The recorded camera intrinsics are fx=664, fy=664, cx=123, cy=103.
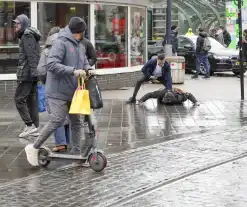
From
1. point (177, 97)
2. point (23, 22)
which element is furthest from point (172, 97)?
point (23, 22)

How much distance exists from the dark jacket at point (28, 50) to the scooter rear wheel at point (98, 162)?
9.17 feet

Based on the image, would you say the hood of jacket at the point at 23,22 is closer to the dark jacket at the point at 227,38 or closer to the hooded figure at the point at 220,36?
the hooded figure at the point at 220,36

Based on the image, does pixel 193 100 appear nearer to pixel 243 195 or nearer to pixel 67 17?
pixel 67 17

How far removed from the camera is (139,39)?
1994cm

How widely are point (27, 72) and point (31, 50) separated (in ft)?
1.23

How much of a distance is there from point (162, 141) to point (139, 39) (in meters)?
9.87

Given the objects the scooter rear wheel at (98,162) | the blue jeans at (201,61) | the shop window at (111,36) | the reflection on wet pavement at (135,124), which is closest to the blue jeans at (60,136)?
the reflection on wet pavement at (135,124)

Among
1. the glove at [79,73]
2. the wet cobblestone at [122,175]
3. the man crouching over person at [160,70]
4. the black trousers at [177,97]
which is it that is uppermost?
the glove at [79,73]

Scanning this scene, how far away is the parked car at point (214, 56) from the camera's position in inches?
961

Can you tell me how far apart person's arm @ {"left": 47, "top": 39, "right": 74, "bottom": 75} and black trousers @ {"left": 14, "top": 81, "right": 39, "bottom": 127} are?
8.47 feet

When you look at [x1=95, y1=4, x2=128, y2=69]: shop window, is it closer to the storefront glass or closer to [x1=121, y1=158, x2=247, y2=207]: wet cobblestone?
the storefront glass

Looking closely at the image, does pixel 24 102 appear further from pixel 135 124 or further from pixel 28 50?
pixel 135 124

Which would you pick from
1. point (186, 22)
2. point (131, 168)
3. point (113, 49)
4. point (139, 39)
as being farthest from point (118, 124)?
point (186, 22)

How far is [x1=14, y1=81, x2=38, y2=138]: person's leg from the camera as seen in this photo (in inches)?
422
